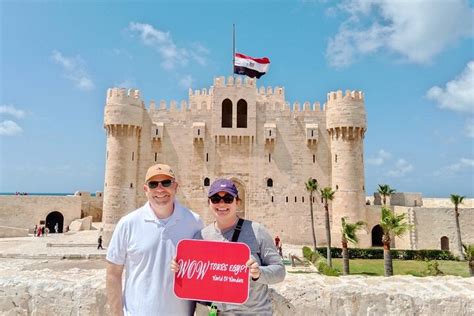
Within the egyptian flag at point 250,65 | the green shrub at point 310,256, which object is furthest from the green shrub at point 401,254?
the egyptian flag at point 250,65

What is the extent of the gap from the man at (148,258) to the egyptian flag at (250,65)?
2701 cm

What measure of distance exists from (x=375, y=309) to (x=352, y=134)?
26.6 meters

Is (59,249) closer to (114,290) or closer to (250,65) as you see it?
(250,65)

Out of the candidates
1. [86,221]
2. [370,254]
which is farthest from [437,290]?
[86,221]

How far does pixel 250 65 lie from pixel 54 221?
25.8 m

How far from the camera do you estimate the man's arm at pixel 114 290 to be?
3016mm

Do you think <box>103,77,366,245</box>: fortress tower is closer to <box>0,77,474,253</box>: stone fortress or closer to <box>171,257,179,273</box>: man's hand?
<box>0,77,474,253</box>: stone fortress

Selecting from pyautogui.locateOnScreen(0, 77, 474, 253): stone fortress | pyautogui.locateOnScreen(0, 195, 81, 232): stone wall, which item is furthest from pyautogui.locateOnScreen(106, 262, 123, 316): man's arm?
pyautogui.locateOnScreen(0, 195, 81, 232): stone wall

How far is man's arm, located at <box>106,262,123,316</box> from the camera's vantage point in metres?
3.02

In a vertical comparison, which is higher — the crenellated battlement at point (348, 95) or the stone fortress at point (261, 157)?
the crenellated battlement at point (348, 95)

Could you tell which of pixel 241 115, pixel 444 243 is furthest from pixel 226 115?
pixel 444 243

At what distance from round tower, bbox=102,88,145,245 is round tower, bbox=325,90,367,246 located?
16702 mm

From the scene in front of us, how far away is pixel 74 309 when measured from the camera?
4242 millimetres

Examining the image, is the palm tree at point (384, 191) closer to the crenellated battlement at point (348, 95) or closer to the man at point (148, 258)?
the crenellated battlement at point (348, 95)
